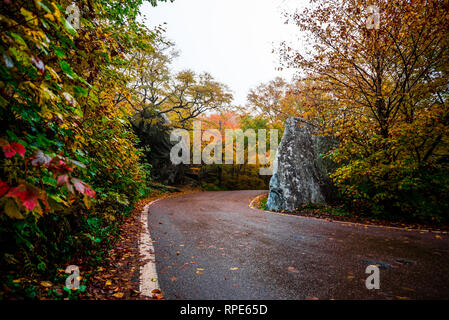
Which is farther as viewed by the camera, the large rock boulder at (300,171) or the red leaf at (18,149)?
the large rock boulder at (300,171)

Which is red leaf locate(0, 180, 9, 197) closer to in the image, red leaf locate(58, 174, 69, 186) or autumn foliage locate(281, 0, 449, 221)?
red leaf locate(58, 174, 69, 186)

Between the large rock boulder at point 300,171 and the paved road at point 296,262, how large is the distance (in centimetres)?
375

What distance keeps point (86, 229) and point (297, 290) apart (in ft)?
11.8

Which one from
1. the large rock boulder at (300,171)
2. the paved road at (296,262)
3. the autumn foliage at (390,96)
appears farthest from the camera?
the large rock boulder at (300,171)

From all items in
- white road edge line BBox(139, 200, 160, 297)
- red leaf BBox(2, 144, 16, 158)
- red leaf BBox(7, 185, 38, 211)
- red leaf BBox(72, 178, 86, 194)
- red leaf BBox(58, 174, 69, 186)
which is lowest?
white road edge line BBox(139, 200, 160, 297)

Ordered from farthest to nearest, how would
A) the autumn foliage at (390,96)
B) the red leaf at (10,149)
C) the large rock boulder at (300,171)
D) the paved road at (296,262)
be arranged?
the large rock boulder at (300,171)
the autumn foliage at (390,96)
the paved road at (296,262)
the red leaf at (10,149)

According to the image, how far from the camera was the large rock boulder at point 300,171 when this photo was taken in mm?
9664

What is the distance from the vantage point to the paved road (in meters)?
2.57

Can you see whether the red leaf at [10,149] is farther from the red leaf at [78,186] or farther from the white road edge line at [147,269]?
the white road edge line at [147,269]

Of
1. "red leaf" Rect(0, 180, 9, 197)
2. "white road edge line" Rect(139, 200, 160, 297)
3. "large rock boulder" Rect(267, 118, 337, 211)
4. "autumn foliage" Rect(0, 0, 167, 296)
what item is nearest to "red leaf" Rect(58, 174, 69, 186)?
"autumn foliage" Rect(0, 0, 167, 296)

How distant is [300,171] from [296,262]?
282 inches

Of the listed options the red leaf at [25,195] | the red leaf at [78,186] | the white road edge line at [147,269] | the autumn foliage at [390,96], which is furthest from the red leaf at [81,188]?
the autumn foliage at [390,96]

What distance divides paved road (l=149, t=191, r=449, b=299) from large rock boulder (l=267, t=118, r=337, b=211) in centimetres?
375
